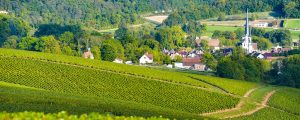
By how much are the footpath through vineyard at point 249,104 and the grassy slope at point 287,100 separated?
67 centimetres

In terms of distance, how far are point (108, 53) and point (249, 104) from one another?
170 ft

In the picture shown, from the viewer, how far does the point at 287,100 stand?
6531cm

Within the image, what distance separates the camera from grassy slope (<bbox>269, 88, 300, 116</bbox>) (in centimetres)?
6143

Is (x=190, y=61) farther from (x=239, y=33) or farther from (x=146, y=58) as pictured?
(x=239, y=33)

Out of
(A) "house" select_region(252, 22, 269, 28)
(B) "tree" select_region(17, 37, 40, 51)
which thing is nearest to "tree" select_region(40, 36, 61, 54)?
(B) "tree" select_region(17, 37, 40, 51)

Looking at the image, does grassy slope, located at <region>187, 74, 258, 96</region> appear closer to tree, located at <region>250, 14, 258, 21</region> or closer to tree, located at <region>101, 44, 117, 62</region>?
tree, located at <region>101, 44, 117, 62</region>

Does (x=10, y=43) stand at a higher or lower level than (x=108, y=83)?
higher

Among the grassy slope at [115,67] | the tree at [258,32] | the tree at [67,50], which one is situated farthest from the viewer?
the tree at [258,32]

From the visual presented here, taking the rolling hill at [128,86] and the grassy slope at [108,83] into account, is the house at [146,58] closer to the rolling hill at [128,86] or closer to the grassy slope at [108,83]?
the rolling hill at [128,86]

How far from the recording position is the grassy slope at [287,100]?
6143cm

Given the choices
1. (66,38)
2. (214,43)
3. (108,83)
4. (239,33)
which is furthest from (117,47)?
(239,33)

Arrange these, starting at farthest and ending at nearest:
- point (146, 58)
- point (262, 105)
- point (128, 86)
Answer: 1. point (146, 58)
2. point (128, 86)
3. point (262, 105)

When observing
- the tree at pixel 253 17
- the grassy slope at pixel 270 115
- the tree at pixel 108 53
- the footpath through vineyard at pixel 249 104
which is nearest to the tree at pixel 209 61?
the tree at pixel 108 53

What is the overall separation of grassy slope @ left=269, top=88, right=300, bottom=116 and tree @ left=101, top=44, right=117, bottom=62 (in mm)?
41664
